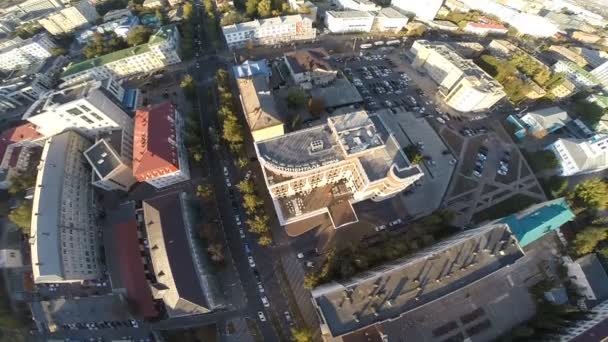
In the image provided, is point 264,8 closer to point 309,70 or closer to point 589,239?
point 309,70

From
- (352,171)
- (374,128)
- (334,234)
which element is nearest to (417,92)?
(374,128)

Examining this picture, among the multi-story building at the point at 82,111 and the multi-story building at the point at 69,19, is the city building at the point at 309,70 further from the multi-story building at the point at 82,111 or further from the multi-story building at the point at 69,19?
the multi-story building at the point at 69,19

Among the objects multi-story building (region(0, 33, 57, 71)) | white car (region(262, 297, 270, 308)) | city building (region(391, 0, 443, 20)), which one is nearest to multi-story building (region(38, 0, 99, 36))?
multi-story building (region(0, 33, 57, 71))

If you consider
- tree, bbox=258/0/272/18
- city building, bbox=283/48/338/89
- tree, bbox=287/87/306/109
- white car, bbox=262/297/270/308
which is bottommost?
white car, bbox=262/297/270/308

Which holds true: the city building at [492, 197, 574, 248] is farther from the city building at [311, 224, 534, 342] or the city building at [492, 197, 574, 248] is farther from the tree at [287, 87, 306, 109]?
the tree at [287, 87, 306, 109]

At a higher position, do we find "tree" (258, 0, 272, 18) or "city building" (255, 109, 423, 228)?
"tree" (258, 0, 272, 18)

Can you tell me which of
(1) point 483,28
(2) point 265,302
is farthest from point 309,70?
(1) point 483,28

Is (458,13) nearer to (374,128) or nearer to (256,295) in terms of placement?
(374,128)
